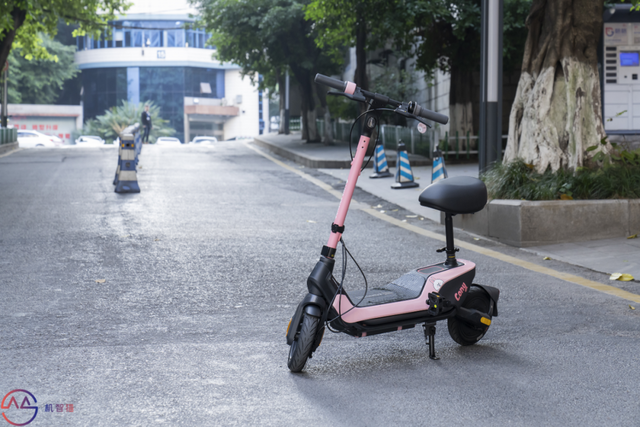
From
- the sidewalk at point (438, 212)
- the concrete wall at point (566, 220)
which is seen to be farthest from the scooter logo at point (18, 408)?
the concrete wall at point (566, 220)

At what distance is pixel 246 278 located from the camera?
6.09 meters

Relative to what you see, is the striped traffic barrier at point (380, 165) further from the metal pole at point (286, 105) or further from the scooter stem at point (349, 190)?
the metal pole at point (286, 105)

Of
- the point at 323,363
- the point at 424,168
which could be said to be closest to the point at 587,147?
the point at 323,363

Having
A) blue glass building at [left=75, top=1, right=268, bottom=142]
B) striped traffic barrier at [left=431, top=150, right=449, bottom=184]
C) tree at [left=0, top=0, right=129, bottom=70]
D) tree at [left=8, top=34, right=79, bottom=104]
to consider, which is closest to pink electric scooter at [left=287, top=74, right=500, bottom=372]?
striped traffic barrier at [left=431, top=150, right=449, bottom=184]

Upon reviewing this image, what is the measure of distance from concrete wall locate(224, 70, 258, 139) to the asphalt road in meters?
69.7

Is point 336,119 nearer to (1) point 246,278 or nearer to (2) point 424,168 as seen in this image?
(2) point 424,168

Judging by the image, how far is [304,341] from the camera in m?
3.67

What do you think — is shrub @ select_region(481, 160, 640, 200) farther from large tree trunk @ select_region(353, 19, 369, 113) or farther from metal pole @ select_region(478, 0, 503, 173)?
large tree trunk @ select_region(353, 19, 369, 113)

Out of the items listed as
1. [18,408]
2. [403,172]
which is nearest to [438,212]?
[403,172]

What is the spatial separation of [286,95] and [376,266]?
29.8 meters

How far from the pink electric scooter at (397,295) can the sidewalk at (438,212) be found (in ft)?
8.83

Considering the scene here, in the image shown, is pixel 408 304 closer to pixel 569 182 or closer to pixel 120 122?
pixel 569 182

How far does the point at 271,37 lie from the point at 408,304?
72.7 feet

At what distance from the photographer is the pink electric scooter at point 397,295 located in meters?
3.72
